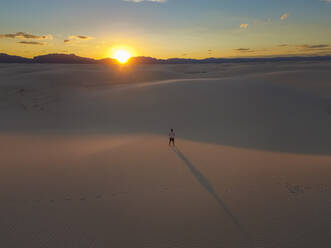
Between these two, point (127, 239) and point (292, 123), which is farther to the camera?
point (292, 123)

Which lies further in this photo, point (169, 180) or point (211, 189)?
point (169, 180)

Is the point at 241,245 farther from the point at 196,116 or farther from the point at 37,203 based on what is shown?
the point at 196,116

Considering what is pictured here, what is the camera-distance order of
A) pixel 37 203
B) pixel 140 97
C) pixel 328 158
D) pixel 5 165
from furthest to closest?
1. pixel 140 97
2. pixel 328 158
3. pixel 5 165
4. pixel 37 203

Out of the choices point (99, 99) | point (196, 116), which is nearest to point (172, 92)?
point (196, 116)
